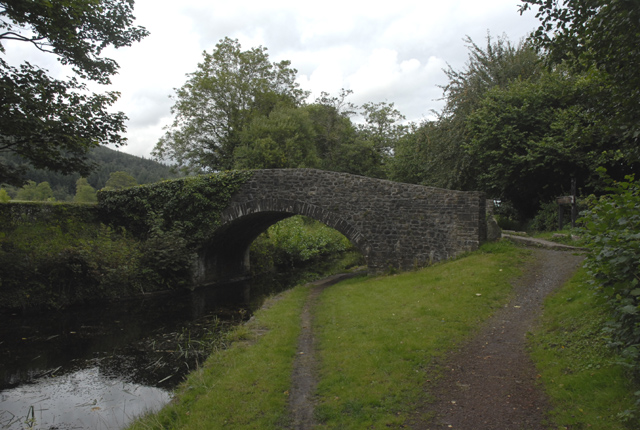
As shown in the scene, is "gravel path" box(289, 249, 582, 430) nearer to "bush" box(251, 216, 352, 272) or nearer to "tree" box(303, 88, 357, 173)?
"bush" box(251, 216, 352, 272)

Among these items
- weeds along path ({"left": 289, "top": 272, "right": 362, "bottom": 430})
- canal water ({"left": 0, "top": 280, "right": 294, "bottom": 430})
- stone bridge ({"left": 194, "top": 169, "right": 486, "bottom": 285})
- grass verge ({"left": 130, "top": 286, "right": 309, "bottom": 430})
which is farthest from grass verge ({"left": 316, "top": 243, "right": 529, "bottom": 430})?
canal water ({"left": 0, "top": 280, "right": 294, "bottom": 430})

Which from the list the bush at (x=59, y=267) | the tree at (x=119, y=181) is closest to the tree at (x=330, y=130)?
the bush at (x=59, y=267)

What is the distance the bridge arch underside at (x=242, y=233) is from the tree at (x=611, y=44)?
8.73 meters

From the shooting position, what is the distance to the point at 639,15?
415 cm

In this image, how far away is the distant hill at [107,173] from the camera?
54375mm

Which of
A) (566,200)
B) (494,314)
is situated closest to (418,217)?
(566,200)

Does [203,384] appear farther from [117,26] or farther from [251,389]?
[117,26]

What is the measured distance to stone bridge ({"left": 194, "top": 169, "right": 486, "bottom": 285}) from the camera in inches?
487

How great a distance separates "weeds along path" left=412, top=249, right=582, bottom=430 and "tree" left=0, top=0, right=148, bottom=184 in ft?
33.1

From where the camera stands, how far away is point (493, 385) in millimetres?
4918

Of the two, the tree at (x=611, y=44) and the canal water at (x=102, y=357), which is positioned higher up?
the tree at (x=611, y=44)

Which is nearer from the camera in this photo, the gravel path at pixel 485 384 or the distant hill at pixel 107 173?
the gravel path at pixel 485 384

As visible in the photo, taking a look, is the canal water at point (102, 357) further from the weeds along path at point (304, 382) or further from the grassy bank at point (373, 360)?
the weeds along path at point (304, 382)

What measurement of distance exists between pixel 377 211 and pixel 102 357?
338 inches
